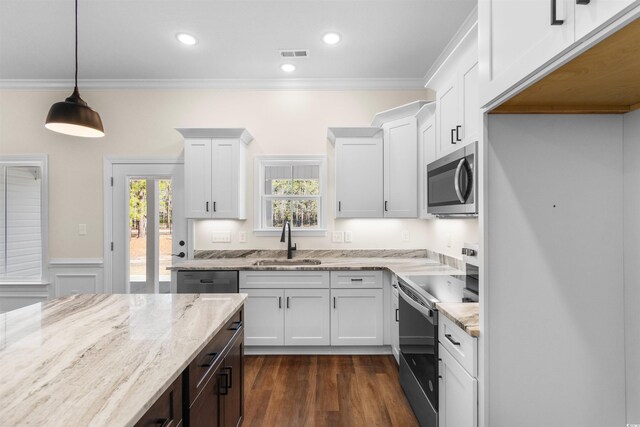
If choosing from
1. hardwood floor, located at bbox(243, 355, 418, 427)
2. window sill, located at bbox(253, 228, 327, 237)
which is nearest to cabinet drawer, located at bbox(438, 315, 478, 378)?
hardwood floor, located at bbox(243, 355, 418, 427)

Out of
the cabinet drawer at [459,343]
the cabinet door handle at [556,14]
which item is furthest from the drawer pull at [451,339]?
the cabinet door handle at [556,14]

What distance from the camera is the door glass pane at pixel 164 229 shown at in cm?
373

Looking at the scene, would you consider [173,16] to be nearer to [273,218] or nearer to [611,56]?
[273,218]

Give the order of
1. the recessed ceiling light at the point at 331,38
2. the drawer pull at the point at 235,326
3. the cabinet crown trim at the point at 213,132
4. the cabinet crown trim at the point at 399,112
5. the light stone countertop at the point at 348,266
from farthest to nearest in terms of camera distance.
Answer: the cabinet crown trim at the point at 213,132 < the cabinet crown trim at the point at 399,112 < the light stone countertop at the point at 348,266 < the recessed ceiling light at the point at 331,38 < the drawer pull at the point at 235,326

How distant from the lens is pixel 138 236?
12.3 feet

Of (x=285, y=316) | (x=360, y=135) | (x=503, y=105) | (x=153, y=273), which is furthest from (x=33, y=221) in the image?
(x=503, y=105)

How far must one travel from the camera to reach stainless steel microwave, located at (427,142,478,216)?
183 cm

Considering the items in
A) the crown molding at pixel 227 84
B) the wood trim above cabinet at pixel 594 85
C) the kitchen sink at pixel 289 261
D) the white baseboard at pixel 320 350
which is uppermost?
the crown molding at pixel 227 84

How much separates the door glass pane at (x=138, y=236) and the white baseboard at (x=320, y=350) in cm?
153

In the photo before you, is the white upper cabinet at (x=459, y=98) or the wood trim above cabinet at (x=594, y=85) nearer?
the wood trim above cabinet at (x=594, y=85)

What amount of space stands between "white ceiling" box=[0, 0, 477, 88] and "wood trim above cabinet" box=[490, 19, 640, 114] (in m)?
1.65

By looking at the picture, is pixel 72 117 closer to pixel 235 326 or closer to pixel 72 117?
pixel 72 117

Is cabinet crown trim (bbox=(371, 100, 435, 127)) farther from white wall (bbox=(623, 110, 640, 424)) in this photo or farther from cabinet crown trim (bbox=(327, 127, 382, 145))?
white wall (bbox=(623, 110, 640, 424))

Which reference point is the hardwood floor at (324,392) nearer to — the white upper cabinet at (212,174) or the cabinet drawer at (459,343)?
the cabinet drawer at (459,343)
